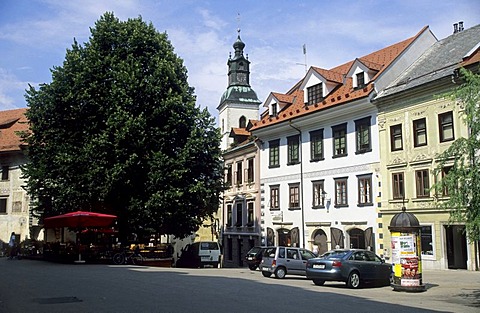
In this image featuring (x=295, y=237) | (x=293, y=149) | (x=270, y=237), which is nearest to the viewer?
(x=295, y=237)

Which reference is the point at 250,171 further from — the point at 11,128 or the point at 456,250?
the point at 11,128

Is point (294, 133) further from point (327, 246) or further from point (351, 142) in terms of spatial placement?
point (327, 246)

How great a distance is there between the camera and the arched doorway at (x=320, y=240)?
3388cm

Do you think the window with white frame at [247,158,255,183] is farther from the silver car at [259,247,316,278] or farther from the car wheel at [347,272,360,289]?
the car wheel at [347,272,360,289]

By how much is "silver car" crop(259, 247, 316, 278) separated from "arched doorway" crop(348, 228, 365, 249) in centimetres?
795

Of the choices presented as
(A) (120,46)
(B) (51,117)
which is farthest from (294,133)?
(B) (51,117)

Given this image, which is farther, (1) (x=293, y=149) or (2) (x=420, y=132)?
(1) (x=293, y=149)

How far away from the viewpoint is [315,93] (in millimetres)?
36219

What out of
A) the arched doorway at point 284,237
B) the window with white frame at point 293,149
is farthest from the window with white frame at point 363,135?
the arched doorway at point 284,237

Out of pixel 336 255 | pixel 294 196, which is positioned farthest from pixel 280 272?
pixel 294 196

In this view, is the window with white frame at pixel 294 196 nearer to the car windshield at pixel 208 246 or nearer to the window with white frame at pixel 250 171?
the window with white frame at pixel 250 171

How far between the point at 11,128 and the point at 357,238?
35.2m

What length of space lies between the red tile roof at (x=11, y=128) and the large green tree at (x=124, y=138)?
49.0ft

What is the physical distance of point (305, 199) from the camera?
1405 inches
